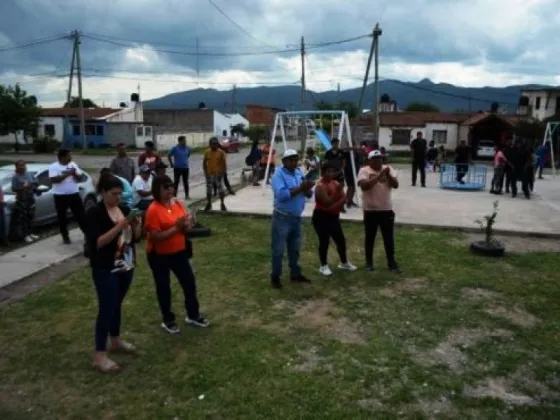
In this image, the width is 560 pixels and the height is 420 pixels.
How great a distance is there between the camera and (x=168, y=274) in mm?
4930

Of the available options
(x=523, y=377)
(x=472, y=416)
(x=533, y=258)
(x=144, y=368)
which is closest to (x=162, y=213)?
(x=144, y=368)

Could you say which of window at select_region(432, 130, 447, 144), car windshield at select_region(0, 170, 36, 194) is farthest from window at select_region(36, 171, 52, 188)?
window at select_region(432, 130, 447, 144)

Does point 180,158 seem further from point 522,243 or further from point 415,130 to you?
point 415,130

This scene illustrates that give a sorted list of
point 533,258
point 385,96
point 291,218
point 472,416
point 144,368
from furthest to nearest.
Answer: point 385,96 → point 533,258 → point 291,218 → point 144,368 → point 472,416

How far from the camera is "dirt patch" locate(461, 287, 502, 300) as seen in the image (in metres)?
6.30

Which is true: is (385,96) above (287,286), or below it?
above

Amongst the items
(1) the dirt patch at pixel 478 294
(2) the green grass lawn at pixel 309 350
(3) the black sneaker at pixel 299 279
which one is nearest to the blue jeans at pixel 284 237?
(3) the black sneaker at pixel 299 279

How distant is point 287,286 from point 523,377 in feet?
9.68

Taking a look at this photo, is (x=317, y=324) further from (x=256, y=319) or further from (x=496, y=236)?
(x=496, y=236)

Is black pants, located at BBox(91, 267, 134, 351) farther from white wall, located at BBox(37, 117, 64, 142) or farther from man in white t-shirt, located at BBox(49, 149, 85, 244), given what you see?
white wall, located at BBox(37, 117, 64, 142)

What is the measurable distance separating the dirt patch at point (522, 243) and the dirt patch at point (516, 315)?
3.14 meters

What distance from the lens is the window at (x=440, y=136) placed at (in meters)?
43.4

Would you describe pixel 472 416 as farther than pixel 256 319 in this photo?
No

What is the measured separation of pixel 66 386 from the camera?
414 cm
